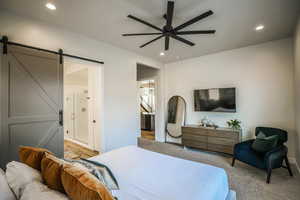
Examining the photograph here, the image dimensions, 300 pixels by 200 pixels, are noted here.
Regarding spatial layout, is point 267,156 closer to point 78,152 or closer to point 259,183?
point 259,183

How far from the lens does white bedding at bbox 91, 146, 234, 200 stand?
1.17 m

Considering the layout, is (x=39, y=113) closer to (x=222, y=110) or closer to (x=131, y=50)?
(x=131, y=50)

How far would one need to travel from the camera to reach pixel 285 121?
3221 mm

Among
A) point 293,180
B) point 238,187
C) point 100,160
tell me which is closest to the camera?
point 100,160

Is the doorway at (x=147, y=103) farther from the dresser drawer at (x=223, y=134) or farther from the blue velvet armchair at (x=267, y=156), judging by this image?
the blue velvet armchair at (x=267, y=156)

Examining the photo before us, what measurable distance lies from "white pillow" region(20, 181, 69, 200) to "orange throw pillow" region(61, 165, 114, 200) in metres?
0.08

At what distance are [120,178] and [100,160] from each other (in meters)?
0.58

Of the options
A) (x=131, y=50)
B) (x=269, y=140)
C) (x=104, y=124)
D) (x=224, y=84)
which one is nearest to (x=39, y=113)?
(x=104, y=124)

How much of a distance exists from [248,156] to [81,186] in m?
3.00

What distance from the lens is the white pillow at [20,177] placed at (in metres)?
0.97

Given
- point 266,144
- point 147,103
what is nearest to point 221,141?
point 266,144

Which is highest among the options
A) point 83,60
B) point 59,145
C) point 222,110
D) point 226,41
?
point 226,41

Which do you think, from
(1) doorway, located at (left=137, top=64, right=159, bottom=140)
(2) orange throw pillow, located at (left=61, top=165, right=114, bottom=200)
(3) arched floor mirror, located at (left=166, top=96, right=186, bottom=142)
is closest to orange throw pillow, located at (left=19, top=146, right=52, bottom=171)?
(2) orange throw pillow, located at (left=61, top=165, right=114, bottom=200)

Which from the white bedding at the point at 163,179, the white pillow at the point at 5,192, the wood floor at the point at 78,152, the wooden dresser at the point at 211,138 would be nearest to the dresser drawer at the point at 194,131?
the wooden dresser at the point at 211,138
